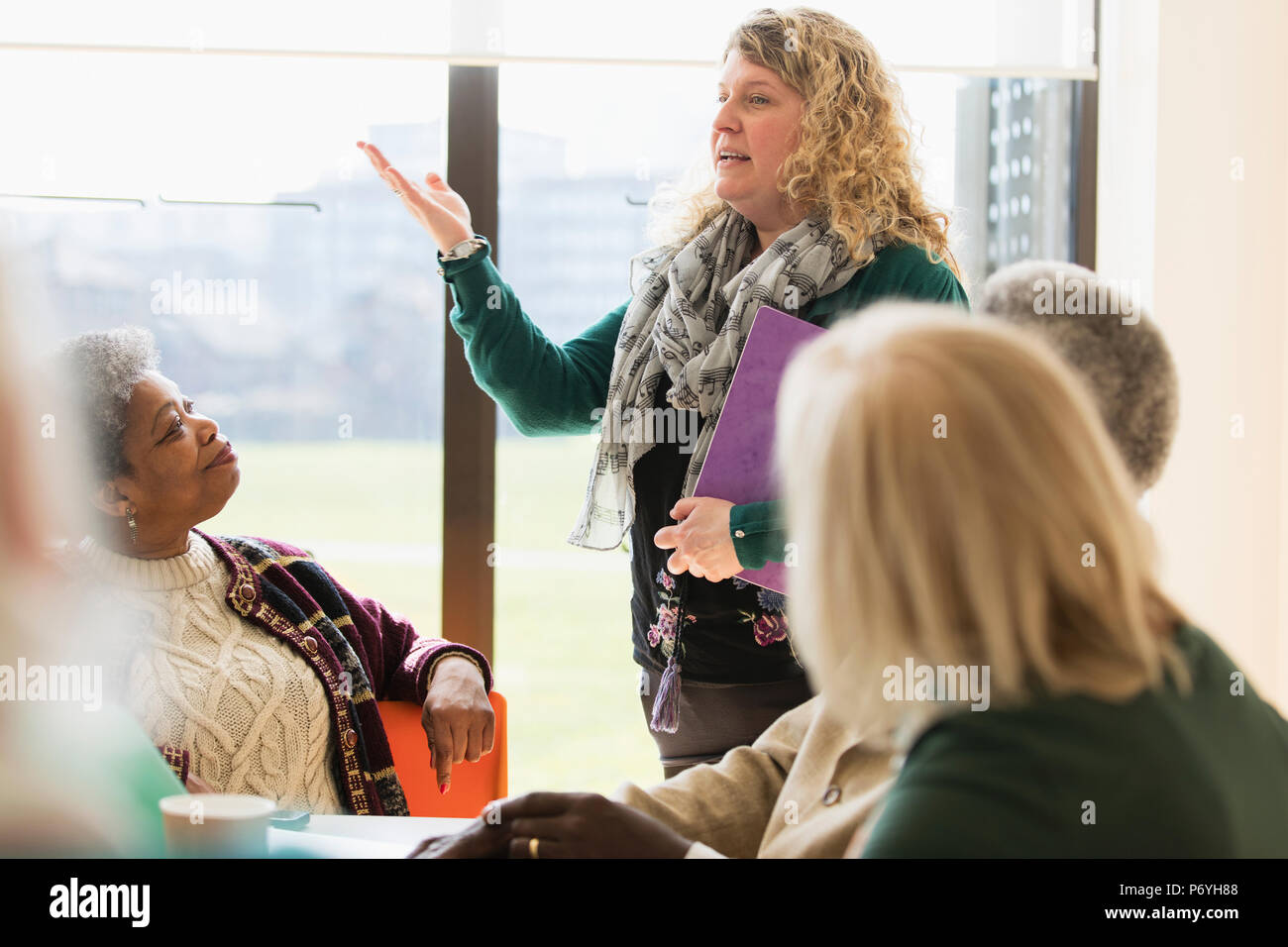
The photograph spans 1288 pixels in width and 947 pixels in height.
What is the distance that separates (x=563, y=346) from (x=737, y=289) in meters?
0.44

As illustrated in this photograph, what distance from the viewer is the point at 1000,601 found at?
0.75 meters

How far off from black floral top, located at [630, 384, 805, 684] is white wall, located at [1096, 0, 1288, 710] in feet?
4.56

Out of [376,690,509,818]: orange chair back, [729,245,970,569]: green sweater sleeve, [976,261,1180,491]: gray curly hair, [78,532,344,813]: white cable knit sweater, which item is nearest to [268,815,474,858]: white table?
[78,532,344,813]: white cable knit sweater

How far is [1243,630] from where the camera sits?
264cm

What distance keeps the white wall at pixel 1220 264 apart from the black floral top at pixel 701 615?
1390 millimetres

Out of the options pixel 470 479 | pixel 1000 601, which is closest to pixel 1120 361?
pixel 1000 601

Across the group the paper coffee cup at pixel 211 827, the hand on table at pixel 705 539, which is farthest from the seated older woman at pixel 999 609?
the hand on table at pixel 705 539

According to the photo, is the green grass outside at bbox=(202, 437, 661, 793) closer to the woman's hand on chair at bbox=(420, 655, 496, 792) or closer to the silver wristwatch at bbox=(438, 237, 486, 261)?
the silver wristwatch at bbox=(438, 237, 486, 261)

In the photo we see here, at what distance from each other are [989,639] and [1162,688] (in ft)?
0.47

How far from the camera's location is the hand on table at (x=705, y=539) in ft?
4.79

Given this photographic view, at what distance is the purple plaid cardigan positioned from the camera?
1612mm

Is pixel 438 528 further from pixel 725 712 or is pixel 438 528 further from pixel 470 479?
pixel 725 712

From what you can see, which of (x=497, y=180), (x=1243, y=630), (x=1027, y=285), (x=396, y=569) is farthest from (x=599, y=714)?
(x=1027, y=285)

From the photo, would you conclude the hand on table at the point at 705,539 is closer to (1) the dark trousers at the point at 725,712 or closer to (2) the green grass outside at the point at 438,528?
(1) the dark trousers at the point at 725,712
